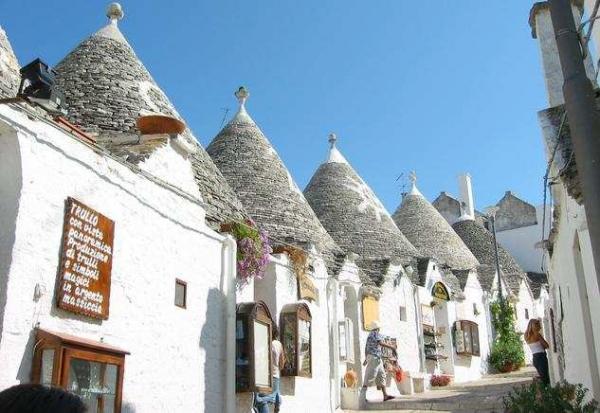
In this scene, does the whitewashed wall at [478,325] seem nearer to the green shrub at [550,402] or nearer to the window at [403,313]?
the window at [403,313]

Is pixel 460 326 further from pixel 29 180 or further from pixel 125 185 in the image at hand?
pixel 29 180

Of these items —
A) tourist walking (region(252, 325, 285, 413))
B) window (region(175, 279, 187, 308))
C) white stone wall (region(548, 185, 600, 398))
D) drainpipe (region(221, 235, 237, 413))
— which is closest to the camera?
white stone wall (region(548, 185, 600, 398))

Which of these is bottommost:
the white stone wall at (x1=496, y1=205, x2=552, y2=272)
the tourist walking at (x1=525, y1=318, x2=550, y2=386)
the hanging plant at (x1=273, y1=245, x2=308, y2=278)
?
the tourist walking at (x1=525, y1=318, x2=550, y2=386)

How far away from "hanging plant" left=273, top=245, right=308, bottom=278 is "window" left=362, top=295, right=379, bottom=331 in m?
3.97

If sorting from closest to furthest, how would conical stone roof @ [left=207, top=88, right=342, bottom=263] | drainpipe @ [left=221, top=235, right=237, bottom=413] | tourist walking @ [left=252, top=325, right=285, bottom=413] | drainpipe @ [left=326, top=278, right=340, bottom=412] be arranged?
drainpipe @ [left=221, top=235, right=237, bottom=413] → tourist walking @ [left=252, top=325, right=285, bottom=413] → drainpipe @ [left=326, top=278, right=340, bottom=412] → conical stone roof @ [left=207, top=88, right=342, bottom=263]

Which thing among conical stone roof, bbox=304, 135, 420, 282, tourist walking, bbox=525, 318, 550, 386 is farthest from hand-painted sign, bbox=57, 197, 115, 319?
conical stone roof, bbox=304, 135, 420, 282

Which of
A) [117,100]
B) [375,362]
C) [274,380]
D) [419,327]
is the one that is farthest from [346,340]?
[117,100]

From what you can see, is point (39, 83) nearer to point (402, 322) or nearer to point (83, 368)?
point (83, 368)

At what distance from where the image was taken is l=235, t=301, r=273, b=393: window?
959 cm

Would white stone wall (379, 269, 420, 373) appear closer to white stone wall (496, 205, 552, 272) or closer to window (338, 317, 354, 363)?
window (338, 317, 354, 363)

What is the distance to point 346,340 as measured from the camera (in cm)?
1486

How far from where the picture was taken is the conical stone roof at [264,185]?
598 inches

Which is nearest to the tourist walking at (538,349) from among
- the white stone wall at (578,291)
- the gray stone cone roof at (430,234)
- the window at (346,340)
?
the white stone wall at (578,291)

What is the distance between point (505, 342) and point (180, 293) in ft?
58.8
